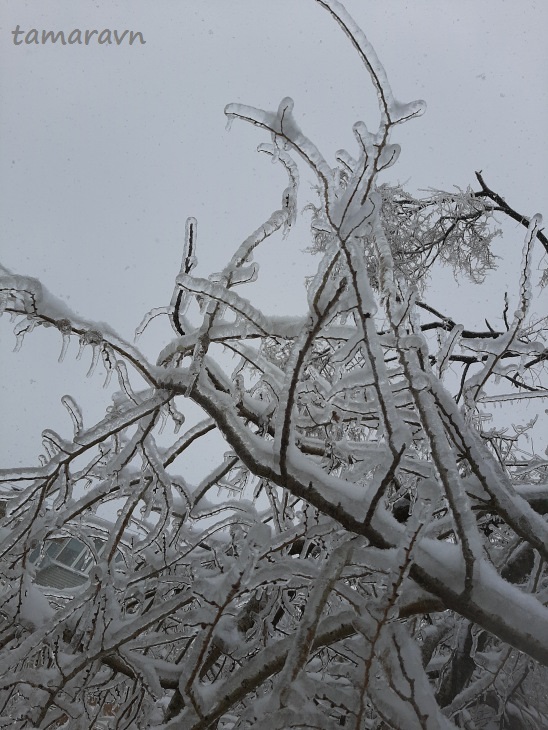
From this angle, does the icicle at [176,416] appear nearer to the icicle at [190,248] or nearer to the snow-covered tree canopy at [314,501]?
the snow-covered tree canopy at [314,501]

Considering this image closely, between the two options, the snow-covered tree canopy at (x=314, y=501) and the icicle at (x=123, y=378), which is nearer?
the snow-covered tree canopy at (x=314, y=501)

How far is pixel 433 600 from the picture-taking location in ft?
4.05

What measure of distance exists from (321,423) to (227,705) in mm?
951

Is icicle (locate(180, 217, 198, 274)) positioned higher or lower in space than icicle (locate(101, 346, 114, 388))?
higher

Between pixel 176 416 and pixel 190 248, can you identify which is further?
pixel 176 416

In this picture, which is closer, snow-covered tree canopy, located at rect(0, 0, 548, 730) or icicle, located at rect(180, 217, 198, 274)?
snow-covered tree canopy, located at rect(0, 0, 548, 730)

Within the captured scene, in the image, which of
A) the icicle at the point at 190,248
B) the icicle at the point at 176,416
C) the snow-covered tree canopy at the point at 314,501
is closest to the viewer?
the snow-covered tree canopy at the point at 314,501

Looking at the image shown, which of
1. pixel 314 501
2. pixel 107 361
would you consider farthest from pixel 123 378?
pixel 314 501

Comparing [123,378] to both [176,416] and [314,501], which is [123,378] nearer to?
[176,416]

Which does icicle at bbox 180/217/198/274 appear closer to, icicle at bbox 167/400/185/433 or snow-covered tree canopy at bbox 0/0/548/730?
snow-covered tree canopy at bbox 0/0/548/730

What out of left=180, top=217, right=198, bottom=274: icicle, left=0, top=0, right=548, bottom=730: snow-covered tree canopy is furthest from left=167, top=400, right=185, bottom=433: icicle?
left=180, top=217, right=198, bottom=274: icicle

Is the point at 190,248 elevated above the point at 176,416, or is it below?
above

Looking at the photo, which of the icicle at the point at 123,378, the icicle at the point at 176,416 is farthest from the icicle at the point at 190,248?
the icicle at the point at 176,416

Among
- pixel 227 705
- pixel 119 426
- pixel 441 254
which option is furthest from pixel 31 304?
pixel 441 254
